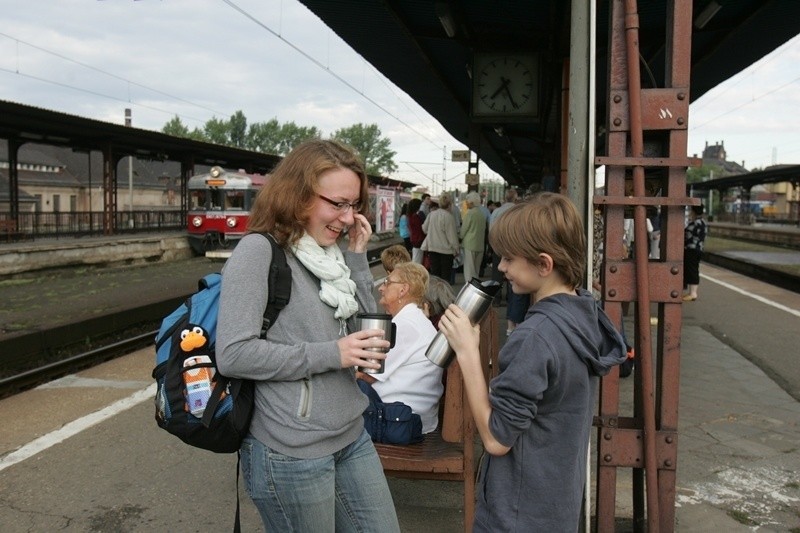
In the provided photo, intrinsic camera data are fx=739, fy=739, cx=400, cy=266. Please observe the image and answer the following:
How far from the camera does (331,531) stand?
6.74 feet

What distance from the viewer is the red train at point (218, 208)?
25.5m

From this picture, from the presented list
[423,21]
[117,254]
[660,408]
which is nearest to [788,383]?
[660,408]

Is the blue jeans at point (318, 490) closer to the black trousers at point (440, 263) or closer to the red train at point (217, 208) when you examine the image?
the black trousers at point (440, 263)

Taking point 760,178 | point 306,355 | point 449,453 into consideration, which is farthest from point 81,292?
point 760,178

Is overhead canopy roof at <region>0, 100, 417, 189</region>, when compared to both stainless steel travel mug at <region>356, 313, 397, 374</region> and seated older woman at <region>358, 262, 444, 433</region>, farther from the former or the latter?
stainless steel travel mug at <region>356, 313, 397, 374</region>

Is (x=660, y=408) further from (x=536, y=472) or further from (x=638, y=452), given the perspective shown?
(x=536, y=472)

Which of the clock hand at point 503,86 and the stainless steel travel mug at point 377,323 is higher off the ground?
the clock hand at point 503,86

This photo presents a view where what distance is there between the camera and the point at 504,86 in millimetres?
9625

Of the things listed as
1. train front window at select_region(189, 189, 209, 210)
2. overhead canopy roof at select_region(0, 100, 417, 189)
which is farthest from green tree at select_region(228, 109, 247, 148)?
train front window at select_region(189, 189, 209, 210)

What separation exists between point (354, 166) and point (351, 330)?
0.49m

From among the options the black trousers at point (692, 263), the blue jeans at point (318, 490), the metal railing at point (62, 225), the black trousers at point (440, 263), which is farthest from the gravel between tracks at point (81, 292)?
the black trousers at point (692, 263)

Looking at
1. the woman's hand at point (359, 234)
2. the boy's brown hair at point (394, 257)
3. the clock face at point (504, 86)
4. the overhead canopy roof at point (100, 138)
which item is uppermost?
the overhead canopy roof at point (100, 138)

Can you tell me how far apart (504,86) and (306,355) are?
27.1 feet

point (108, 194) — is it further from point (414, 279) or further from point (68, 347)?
point (414, 279)
